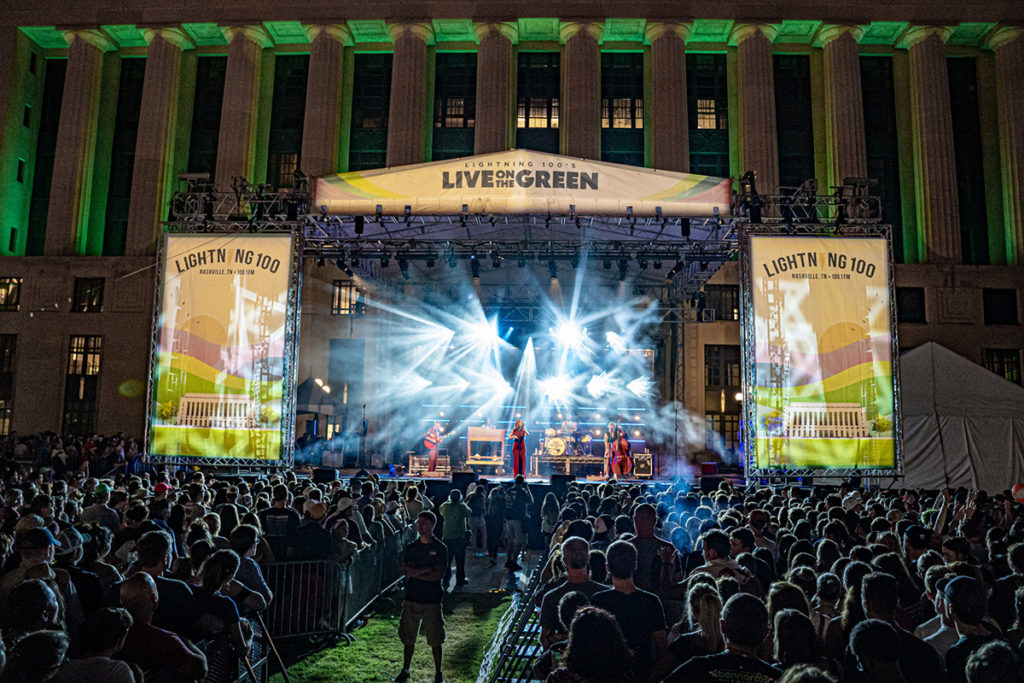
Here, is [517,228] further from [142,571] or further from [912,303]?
[912,303]

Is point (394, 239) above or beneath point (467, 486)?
above

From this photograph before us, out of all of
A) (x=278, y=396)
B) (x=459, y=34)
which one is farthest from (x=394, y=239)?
(x=459, y=34)

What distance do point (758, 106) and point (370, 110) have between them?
1865 cm

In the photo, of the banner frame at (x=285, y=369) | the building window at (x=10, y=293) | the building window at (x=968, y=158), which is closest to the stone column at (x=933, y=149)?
the building window at (x=968, y=158)

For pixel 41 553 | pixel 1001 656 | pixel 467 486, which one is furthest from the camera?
pixel 467 486

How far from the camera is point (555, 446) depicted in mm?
27562

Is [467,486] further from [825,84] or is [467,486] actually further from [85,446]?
[825,84]

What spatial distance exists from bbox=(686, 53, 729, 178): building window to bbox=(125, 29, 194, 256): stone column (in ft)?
81.6

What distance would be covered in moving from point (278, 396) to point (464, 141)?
21932 millimetres

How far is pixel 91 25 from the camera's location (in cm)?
3606

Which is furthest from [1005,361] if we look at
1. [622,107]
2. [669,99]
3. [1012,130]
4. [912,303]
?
[622,107]

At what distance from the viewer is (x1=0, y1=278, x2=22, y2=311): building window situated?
34812 mm

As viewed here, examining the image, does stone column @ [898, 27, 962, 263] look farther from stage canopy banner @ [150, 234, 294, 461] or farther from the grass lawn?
the grass lawn

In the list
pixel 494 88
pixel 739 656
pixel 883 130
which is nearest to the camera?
pixel 739 656
